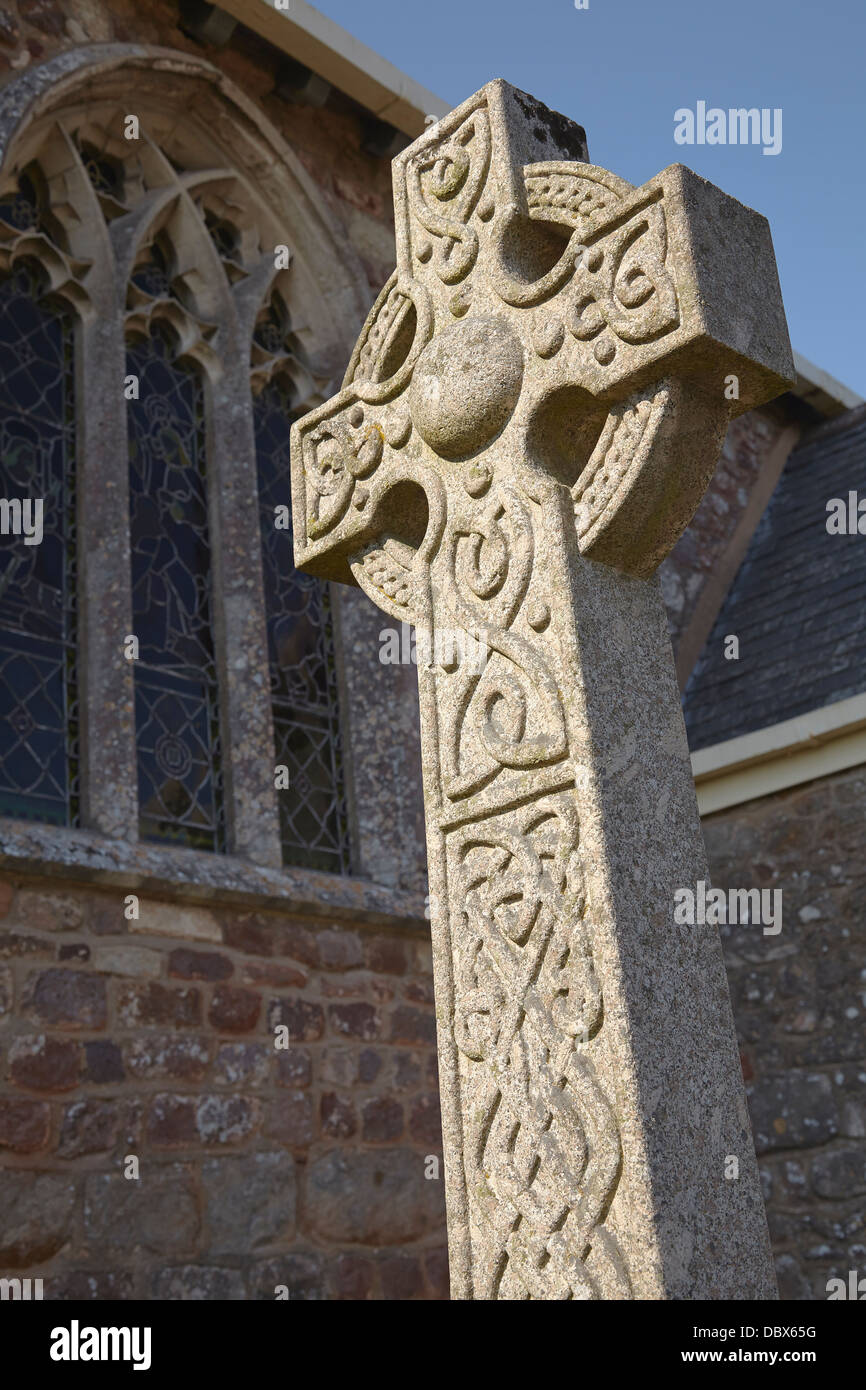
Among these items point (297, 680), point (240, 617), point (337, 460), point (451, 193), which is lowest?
point (337, 460)

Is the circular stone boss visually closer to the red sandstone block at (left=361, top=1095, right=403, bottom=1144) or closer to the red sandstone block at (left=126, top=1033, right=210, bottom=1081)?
the red sandstone block at (left=126, top=1033, right=210, bottom=1081)

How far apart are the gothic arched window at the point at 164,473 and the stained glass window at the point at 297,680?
0.01 m

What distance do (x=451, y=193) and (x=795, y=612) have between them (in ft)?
18.5

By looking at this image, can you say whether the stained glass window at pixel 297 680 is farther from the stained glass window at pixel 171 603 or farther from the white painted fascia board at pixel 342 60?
the white painted fascia board at pixel 342 60

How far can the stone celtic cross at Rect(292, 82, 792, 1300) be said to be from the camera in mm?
1997

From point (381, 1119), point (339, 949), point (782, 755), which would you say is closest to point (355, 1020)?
point (339, 949)

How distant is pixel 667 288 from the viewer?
225cm

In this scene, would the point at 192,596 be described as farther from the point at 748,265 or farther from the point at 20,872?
the point at 748,265

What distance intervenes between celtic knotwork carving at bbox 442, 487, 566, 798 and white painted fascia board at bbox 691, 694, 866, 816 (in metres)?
4.14

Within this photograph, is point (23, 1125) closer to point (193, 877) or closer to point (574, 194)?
point (193, 877)

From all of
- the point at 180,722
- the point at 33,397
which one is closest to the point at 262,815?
the point at 180,722

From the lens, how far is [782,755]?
659 centimetres
